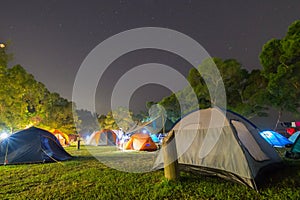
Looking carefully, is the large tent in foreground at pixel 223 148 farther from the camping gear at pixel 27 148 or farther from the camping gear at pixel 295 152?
the camping gear at pixel 27 148

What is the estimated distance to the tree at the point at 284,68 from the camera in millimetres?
13320

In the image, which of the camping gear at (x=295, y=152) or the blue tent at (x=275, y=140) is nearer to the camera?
the camping gear at (x=295, y=152)

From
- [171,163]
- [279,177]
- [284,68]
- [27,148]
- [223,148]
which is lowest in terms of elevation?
[279,177]

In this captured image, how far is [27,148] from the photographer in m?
8.30

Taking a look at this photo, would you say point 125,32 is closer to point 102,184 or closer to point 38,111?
point 102,184

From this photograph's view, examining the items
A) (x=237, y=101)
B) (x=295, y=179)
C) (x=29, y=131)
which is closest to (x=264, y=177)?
(x=295, y=179)

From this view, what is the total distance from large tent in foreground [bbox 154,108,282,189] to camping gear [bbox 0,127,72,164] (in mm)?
5649

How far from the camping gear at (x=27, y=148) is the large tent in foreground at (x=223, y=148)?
5649mm

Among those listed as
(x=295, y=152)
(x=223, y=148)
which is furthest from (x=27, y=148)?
(x=295, y=152)

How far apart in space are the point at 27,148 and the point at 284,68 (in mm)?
16698

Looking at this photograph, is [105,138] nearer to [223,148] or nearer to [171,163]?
[171,163]

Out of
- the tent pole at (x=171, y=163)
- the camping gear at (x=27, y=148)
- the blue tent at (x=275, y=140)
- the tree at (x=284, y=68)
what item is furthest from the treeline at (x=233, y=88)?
the tent pole at (x=171, y=163)

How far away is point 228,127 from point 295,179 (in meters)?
1.90

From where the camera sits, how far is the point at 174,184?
4.25m
